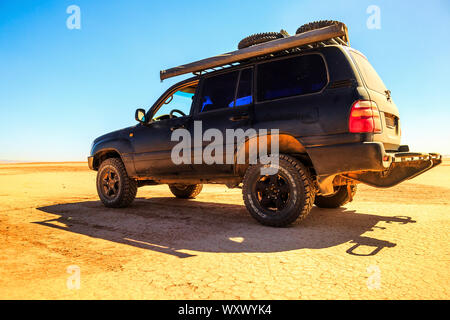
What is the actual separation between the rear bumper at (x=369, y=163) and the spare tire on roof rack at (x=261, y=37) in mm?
1830

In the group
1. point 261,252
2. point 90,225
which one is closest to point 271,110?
point 261,252

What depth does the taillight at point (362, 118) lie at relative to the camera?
2.97 metres

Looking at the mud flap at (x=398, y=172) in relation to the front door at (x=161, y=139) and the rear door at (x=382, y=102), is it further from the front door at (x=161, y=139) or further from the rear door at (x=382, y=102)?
the front door at (x=161, y=139)

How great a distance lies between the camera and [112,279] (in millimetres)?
1979

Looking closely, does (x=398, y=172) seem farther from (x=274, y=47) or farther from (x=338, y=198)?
(x=274, y=47)

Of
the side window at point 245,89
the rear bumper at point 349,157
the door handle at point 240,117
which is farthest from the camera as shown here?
the side window at point 245,89

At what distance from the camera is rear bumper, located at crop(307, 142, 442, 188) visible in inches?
116

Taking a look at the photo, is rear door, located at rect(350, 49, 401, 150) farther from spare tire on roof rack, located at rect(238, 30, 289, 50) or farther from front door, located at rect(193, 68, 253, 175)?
front door, located at rect(193, 68, 253, 175)

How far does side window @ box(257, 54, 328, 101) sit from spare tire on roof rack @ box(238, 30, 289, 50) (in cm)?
50

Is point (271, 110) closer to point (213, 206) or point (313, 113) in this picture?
point (313, 113)

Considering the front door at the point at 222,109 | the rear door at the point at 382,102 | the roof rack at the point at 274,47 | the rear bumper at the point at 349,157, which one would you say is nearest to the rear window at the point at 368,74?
the rear door at the point at 382,102

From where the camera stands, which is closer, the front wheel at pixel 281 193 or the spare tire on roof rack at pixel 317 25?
the front wheel at pixel 281 193

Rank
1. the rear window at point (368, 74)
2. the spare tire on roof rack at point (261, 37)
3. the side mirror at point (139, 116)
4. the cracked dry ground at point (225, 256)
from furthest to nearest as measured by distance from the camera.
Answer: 1. the side mirror at point (139, 116)
2. the spare tire on roof rack at point (261, 37)
3. the rear window at point (368, 74)
4. the cracked dry ground at point (225, 256)

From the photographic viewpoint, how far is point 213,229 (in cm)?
349
